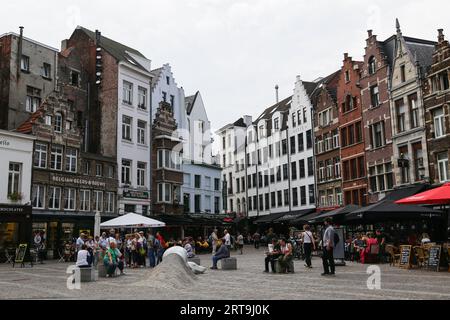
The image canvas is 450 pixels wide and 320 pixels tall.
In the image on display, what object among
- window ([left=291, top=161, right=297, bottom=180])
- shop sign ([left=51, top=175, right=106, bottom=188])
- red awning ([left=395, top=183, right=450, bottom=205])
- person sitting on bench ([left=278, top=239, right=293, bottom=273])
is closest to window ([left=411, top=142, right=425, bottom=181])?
red awning ([left=395, top=183, right=450, bottom=205])

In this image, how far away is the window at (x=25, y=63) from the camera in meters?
34.0

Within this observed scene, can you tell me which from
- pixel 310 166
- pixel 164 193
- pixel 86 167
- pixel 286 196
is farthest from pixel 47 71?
pixel 286 196

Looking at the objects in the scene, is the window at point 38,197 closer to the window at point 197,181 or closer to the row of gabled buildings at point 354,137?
the window at point 197,181

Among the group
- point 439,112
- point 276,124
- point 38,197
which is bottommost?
point 38,197

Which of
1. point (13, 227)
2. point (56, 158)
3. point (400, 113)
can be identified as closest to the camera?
point (13, 227)

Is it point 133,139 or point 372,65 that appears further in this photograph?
point 133,139

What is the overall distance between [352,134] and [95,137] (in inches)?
852

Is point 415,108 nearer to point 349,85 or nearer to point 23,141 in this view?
point 349,85

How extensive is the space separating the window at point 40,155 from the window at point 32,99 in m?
3.63

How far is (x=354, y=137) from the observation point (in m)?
42.0

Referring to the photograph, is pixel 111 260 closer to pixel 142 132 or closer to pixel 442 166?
pixel 442 166
